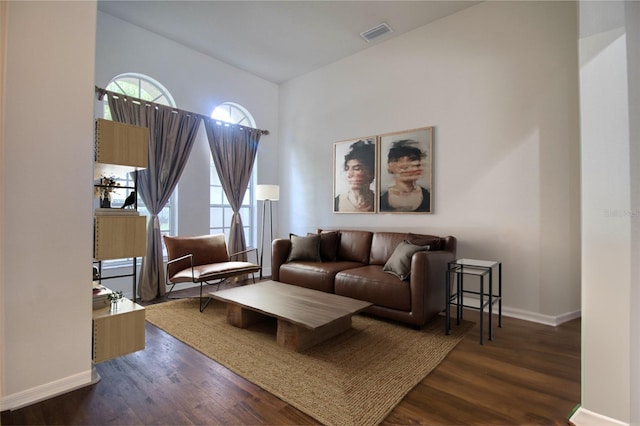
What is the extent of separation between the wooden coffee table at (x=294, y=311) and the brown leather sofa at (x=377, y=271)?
34 centimetres

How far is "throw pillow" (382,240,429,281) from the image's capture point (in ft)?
10.0

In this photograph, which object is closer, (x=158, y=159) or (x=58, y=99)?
(x=58, y=99)

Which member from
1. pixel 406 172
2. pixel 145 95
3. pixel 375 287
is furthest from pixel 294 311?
pixel 145 95

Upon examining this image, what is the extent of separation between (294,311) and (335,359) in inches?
18.9

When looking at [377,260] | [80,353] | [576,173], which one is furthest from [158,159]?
[576,173]

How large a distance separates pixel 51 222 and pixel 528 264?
4022mm

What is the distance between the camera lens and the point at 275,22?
3.87m

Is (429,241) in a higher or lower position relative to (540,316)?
higher

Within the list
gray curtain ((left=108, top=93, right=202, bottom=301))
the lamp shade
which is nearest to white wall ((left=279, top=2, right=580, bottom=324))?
the lamp shade

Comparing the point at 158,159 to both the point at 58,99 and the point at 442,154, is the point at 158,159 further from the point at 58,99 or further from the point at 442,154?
the point at 442,154

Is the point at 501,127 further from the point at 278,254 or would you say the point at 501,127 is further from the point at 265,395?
the point at 265,395

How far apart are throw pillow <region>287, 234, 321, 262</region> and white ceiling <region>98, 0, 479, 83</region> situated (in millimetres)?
2712

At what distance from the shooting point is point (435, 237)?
3.62 m

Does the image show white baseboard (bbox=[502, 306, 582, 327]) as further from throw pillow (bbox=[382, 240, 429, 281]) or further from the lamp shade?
the lamp shade
